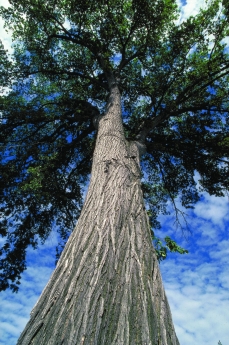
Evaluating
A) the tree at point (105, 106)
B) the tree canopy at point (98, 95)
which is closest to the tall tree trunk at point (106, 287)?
the tree at point (105, 106)

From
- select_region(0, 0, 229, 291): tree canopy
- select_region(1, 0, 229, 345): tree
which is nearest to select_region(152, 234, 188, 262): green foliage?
select_region(1, 0, 229, 345): tree

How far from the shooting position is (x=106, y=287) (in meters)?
2.10

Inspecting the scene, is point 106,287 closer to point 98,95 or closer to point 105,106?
point 105,106

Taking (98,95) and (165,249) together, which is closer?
(165,249)

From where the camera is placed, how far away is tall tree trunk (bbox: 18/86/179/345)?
1.78 metres

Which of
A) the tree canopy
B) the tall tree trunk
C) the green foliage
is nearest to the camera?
the tall tree trunk

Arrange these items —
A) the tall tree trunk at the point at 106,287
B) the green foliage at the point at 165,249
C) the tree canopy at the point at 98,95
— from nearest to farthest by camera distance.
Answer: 1. the tall tree trunk at the point at 106,287
2. the green foliage at the point at 165,249
3. the tree canopy at the point at 98,95

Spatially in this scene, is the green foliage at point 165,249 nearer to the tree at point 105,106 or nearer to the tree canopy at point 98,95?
the tree at point 105,106

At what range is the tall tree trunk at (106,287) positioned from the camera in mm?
1778

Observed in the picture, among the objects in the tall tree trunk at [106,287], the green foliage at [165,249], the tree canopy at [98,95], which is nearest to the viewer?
the tall tree trunk at [106,287]

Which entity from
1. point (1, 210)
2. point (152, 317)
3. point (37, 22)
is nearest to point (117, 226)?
point (152, 317)

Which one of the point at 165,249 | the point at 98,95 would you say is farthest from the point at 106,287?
the point at 98,95

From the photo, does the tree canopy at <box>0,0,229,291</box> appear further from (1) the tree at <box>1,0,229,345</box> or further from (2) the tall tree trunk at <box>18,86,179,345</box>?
(2) the tall tree trunk at <box>18,86,179,345</box>

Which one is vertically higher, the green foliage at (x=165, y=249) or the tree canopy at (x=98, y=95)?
the tree canopy at (x=98, y=95)
